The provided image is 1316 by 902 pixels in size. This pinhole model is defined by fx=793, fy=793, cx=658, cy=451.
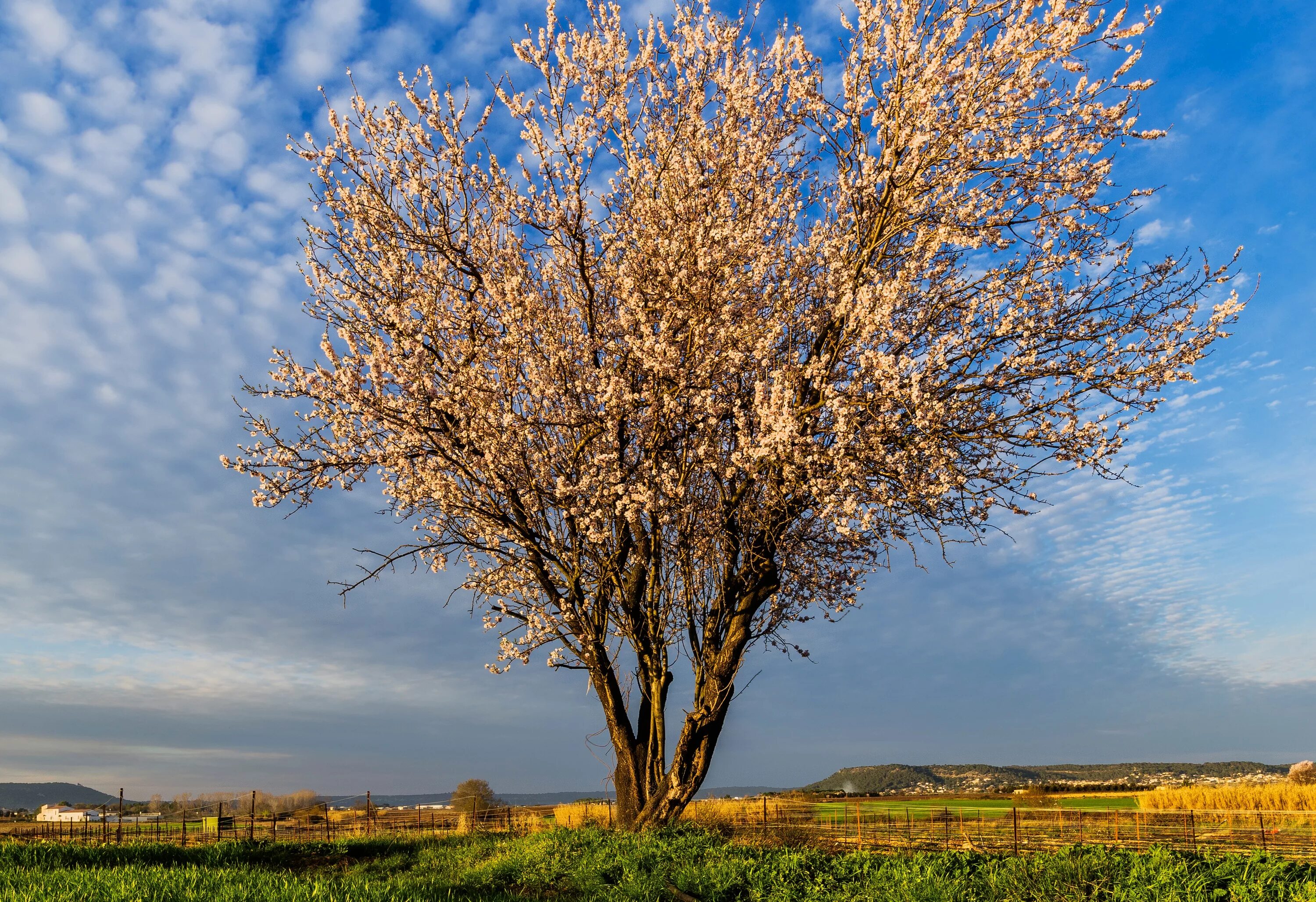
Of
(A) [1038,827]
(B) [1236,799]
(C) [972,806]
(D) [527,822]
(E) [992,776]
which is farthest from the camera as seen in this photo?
(E) [992,776]

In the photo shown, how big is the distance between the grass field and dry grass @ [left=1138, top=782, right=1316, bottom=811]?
21830 mm

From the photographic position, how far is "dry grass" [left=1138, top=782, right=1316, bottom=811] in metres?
25.2

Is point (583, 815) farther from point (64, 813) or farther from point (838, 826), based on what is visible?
point (64, 813)

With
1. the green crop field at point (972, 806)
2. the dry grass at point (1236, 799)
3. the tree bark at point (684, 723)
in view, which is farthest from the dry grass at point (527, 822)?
the dry grass at point (1236, 799)

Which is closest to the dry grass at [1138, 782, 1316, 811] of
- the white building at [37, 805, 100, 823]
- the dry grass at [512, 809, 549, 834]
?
the dry grass at [512, 809, 549, 834]

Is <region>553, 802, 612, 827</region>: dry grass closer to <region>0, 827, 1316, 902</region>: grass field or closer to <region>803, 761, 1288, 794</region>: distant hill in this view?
<region>0, 827, 1316, 902</region>: grass field

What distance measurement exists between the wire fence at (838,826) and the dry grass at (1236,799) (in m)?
0.93

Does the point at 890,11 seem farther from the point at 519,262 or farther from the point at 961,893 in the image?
the point at 961,893

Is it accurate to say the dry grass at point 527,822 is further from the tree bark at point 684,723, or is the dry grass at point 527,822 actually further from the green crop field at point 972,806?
the green crop field at point 972,806

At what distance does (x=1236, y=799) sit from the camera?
2648cm

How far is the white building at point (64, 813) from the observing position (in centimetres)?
3975

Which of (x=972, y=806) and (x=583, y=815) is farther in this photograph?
(x=972, y=806)

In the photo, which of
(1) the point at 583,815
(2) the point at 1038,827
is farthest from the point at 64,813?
(2) the point at 1038,827

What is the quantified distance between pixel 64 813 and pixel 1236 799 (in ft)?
177
